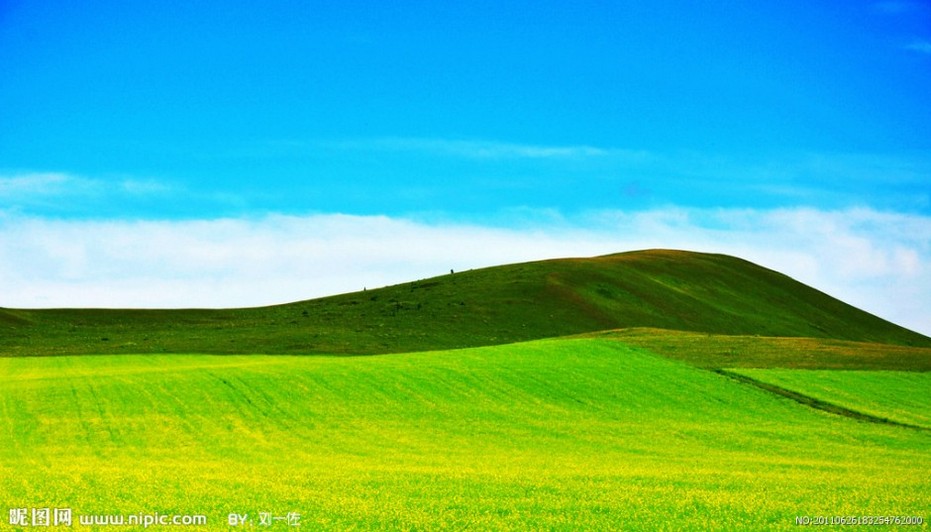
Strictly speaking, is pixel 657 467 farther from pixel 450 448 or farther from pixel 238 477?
pixel 238 477

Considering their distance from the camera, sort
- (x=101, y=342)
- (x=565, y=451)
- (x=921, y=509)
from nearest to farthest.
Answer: (x=921, y=509) → (x=565, y=451) → (x=101, y=342)

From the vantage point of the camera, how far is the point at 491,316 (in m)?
85.2

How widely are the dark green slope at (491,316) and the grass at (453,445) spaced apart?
1814 centimetres

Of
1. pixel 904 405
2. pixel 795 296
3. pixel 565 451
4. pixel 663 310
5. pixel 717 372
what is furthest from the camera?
pixel 795 296

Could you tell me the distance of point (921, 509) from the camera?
20.4m

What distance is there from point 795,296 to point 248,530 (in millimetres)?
106966

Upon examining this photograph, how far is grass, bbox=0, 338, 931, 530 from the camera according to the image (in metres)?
20.0

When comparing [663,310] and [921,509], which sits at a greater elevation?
[663,310]

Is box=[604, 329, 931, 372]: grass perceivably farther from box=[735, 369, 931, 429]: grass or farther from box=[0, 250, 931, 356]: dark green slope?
box=[0, 250, 931, 356]: dark green slope

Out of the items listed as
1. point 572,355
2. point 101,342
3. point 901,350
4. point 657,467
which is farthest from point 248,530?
point 101,342

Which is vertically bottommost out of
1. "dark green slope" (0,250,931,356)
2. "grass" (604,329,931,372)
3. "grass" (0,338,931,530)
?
"grass" (0,338,931,530)

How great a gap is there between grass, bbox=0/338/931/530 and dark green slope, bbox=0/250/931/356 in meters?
18.1

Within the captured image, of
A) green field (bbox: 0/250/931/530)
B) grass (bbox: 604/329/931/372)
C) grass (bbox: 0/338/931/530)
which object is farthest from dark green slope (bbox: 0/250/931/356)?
grass (bbox: 604/329/931/372)

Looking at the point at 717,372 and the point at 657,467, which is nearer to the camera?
the point at 657,467
